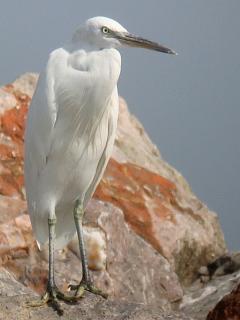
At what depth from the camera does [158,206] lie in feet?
35.8

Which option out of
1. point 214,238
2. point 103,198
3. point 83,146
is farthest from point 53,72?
point 214,238

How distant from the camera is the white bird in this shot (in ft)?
18.6

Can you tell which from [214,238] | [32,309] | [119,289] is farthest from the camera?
[214,238]

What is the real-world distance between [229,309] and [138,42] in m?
2.01

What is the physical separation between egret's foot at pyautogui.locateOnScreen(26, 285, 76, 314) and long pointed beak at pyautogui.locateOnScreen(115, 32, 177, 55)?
183 cm

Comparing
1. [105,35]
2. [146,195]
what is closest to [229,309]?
[105,35]

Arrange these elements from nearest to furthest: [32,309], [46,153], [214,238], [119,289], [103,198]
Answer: [32,309], [46,153], [119,289], [103,198], [214,238]

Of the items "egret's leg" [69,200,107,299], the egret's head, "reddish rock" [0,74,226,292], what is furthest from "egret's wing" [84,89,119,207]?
"reddish rock" [0,74,226,292]

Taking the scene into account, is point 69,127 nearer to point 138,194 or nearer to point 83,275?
point 83,275

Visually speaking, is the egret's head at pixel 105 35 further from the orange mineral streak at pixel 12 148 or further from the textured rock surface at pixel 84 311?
the orange mineral streak at pixel 12 148

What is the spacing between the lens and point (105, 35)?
5.67 m

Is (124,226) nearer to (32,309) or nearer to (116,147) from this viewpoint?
(116,147)

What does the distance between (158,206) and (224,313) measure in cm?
517

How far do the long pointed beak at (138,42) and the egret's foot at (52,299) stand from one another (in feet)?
6.01
